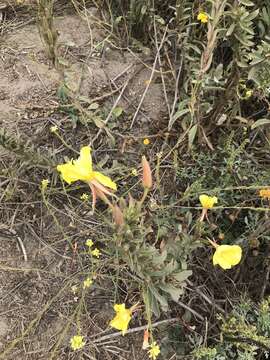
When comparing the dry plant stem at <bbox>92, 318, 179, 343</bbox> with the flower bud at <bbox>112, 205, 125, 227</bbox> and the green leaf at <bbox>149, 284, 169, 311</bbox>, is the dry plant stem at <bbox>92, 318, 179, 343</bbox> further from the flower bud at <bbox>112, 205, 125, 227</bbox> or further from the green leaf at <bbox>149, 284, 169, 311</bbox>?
the flower bud at <bbox>112, 205, 125, 227</bbox>

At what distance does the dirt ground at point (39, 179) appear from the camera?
78.7 inches

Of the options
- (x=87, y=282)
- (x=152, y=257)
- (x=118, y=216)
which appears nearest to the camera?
(x=118, y=216)

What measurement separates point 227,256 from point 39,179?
894mm

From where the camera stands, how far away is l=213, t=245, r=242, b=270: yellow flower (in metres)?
1.69

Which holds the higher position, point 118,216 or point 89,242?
point 118,216

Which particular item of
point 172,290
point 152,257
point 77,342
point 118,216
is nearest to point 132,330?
point 77,342

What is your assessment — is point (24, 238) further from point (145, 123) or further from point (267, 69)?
point (267, 69)

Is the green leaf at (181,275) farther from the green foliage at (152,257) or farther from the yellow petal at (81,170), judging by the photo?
the yellow petal at (81,170)

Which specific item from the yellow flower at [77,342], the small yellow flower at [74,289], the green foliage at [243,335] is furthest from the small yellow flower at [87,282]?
the green foliage at [243,335]

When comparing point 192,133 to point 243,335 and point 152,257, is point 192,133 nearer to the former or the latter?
point 152,257

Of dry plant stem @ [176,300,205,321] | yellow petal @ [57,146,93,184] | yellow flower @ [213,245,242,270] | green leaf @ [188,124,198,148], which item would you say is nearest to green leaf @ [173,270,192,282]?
yellow flower @ [213,245,242,270]

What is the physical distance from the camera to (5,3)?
2570 mm

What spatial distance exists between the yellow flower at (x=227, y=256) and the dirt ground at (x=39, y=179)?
20.8 inches

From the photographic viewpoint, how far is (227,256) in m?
1.70
